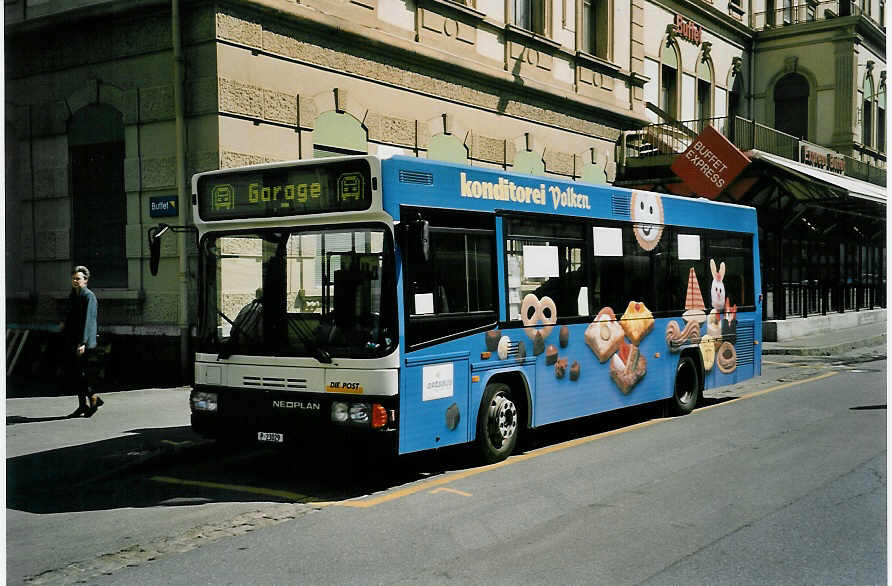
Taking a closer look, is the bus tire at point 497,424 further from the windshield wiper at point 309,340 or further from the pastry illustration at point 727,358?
the pastry illustration at point 727,358

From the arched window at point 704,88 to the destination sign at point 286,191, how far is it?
25.1 metres

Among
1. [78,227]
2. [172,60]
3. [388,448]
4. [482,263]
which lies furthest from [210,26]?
[388,448]

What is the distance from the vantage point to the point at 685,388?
12398 millimetres

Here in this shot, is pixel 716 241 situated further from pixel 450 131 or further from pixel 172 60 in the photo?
pixel 172 60

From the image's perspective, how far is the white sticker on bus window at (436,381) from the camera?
797cm

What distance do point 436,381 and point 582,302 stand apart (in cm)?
263

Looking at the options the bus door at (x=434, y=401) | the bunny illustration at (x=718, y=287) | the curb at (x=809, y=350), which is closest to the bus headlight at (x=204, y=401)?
the bus door at (x=434, y=401)

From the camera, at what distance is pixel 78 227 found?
612 inches

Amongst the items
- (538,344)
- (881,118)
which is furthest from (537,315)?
(881,118)

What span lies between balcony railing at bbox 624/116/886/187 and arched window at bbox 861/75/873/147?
2.58 meters

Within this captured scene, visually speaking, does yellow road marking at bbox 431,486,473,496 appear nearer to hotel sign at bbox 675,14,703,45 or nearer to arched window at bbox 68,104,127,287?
arched window at bbox 68,104,127,287

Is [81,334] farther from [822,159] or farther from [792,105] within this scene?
[792,105]

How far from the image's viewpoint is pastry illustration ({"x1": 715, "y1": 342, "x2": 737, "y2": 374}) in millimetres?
13062

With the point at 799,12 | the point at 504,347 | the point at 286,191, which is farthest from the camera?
the point at 799,12
